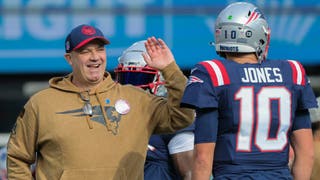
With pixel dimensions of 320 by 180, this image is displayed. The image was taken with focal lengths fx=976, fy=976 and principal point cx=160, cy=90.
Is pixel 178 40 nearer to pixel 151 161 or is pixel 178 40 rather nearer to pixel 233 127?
pixel 151 161

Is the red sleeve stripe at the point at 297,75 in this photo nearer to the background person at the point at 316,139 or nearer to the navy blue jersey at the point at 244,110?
the navy blue jersey at the point at 244,110

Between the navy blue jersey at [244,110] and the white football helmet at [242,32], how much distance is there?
9 cm

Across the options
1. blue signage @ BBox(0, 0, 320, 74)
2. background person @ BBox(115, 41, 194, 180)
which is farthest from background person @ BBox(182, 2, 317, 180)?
blue signage @ BBox(0, 0, 320, 74)

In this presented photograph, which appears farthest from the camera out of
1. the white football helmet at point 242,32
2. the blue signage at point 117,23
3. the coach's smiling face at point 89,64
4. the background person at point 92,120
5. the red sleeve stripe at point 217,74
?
the blue signage at point 117,23

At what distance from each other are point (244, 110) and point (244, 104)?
0.09 feet

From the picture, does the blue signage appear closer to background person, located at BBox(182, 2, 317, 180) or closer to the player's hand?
the player's hand

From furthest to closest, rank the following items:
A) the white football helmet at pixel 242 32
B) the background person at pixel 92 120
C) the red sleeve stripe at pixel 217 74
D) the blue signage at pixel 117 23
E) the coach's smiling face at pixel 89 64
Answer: the blue signage at pixel 117 23 → the coach's smiling face at pixel 89 64 → the background person at pixel 92 120 → the white football helmet at pixel 242 32 → the red sleeve stripe at pixel 217 74

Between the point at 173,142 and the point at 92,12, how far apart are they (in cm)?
498

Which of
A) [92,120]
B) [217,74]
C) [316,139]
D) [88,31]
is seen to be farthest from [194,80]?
[316,139]

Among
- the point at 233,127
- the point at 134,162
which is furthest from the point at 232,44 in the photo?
the point at 134,162

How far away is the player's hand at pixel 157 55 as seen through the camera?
190 inches

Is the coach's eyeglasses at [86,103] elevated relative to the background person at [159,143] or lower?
elevated

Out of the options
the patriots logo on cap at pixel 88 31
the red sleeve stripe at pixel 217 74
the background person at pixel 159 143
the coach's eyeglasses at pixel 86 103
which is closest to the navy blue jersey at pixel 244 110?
the red sleeve stripe at pixel 217 74

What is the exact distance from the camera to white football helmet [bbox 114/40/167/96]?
5566mm
